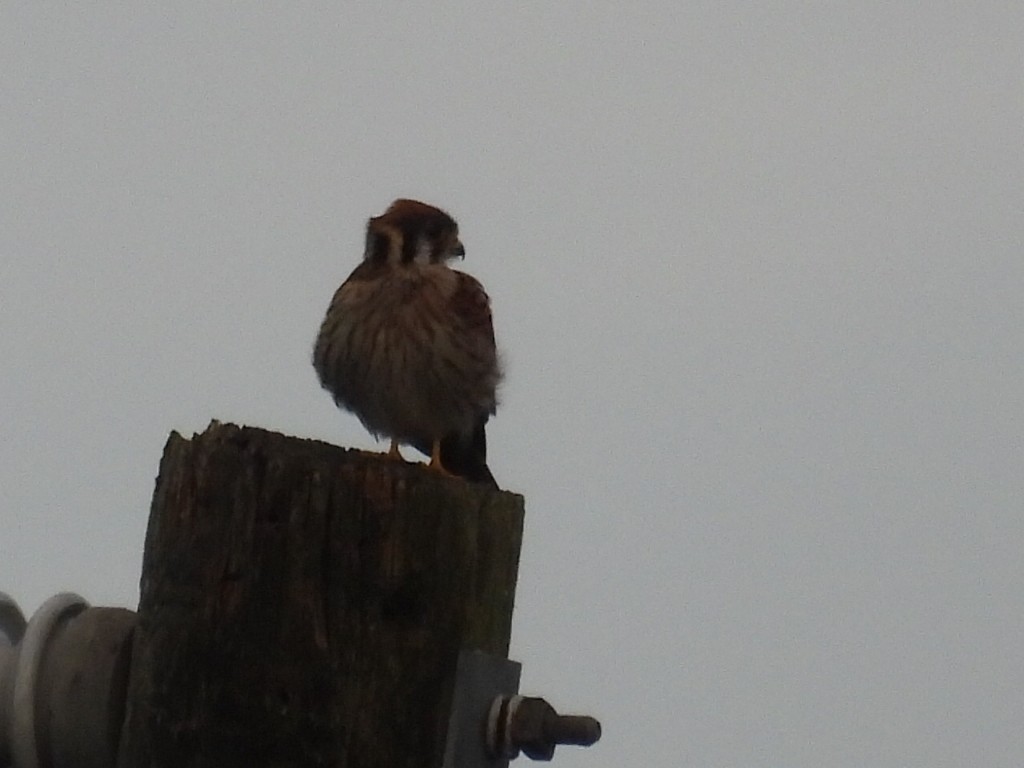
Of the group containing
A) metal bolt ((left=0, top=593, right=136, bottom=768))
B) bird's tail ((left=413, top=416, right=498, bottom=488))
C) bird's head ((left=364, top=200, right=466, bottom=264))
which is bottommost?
metal bolt ((left=0, top=593, right=136, bottom=768))

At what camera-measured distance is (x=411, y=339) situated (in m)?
5.16

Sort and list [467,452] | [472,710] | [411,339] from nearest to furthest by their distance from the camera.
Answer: [472,710] < [411,339] < [467,452]

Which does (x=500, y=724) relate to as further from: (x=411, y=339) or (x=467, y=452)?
(x=467, y=452)

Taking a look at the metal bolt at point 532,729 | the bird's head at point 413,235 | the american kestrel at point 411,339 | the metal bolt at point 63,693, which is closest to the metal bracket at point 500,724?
the metal bolt at point 532,729

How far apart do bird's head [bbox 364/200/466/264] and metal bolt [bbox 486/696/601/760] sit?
10.4ft

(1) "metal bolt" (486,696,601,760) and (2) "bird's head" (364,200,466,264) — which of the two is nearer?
(1) "metal bolt" (486,696,601,760)

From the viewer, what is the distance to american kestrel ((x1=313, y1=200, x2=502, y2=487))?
5.17 meters

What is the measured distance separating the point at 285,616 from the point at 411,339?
3043 mm

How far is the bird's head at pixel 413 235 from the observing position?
17.5 feet

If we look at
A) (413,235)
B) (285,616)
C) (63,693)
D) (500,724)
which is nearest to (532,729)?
(500,724)

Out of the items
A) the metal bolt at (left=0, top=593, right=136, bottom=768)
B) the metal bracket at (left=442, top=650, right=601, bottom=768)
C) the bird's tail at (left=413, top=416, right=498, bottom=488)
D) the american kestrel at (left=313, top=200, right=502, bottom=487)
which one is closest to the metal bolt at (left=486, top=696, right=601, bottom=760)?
the metal bracket at (left=442, top=650, right=601, bottom=768)

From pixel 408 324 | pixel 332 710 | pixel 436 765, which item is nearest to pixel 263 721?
pixel 332 710

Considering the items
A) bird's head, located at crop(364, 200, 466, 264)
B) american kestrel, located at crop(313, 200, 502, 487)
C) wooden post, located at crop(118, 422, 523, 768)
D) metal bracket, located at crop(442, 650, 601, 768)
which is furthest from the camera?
bird's head, located at crop(364, 200, 466, 264)

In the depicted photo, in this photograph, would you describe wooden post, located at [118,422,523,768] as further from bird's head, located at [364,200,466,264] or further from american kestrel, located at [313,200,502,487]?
bird's head, located at [364,200,466,264]
